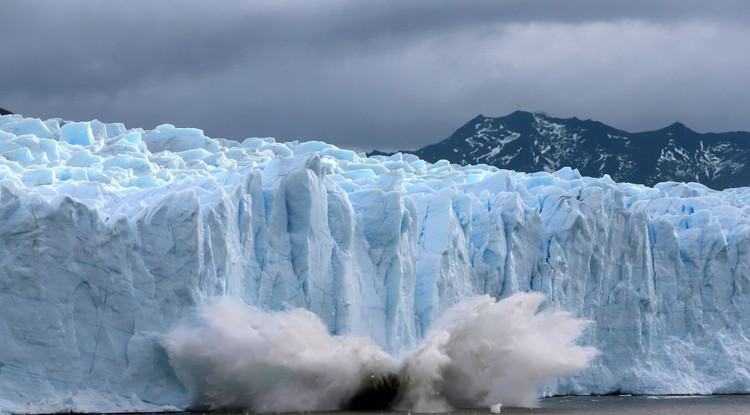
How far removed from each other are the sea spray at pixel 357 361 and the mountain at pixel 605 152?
6007 centimetres

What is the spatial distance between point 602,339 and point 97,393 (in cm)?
1383

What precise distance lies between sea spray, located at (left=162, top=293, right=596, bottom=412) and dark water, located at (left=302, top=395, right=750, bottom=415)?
0.68 metres

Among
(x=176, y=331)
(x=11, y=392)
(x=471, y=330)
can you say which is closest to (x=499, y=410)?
(x=471, y=330)

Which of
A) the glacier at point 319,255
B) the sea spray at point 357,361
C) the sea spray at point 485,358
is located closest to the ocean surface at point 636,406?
the sea spray at point 485,358

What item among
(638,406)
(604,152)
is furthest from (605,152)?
(638,406)

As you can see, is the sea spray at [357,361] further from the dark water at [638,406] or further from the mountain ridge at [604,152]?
the mountain ridge at [604,152]

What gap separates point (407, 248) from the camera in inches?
1104

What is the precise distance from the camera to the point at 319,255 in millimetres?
26297

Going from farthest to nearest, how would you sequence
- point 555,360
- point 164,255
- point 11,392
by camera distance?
point 555,360 < point 164,255 < point 11,392

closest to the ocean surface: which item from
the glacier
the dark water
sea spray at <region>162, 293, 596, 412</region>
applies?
the dark water

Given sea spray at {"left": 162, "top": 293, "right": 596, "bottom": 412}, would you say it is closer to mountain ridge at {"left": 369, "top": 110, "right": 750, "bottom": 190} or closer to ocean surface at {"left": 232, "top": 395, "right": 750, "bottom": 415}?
ocean surface at {"left": 232, "top": 395, "right": 750, "bottom": 415}

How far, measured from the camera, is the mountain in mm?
88688

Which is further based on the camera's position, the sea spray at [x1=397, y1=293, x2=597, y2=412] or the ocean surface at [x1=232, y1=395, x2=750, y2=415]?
the ocean surface at [x1=232, y1=395, x2=750, y2=415]

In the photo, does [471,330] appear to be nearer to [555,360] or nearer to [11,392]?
[555,360]
